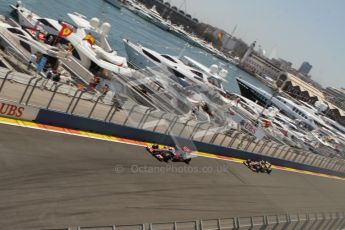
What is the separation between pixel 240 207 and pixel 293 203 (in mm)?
6866

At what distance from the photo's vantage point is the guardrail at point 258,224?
10.4 meters

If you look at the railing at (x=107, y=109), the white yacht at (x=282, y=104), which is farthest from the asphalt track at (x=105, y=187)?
the white yacht at (x=282, y=104)

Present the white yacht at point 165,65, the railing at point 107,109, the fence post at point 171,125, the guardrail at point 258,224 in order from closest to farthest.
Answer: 1. the guardrail at point 258,224
2. the railing at point 107,109
3. the fence post at point 171,125
4. the white yacht at point 165,65

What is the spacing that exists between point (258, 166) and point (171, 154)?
31.5 ft

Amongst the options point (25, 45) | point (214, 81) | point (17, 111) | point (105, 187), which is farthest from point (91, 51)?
point (105, 187)

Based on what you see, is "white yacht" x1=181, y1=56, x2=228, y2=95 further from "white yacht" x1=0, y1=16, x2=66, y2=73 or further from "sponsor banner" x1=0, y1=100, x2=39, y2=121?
"sponsor banner" x1=0, y1=100, x2=39, y2=121

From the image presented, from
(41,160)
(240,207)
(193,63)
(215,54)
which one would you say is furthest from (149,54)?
(215,54)

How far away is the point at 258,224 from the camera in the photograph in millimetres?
13898

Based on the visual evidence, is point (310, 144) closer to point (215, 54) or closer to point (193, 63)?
point (193, 63)

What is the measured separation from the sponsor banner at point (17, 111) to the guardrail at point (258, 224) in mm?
10705

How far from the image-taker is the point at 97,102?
22781 mm

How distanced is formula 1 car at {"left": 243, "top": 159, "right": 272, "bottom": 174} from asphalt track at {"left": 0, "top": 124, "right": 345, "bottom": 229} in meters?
3.11

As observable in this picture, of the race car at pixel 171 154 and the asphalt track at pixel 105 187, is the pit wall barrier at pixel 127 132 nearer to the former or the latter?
the asphalt track at pixel 105 187

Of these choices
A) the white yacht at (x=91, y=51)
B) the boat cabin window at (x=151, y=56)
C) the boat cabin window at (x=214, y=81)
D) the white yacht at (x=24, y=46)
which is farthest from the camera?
the boat cabin window at (x=214, y=81)
